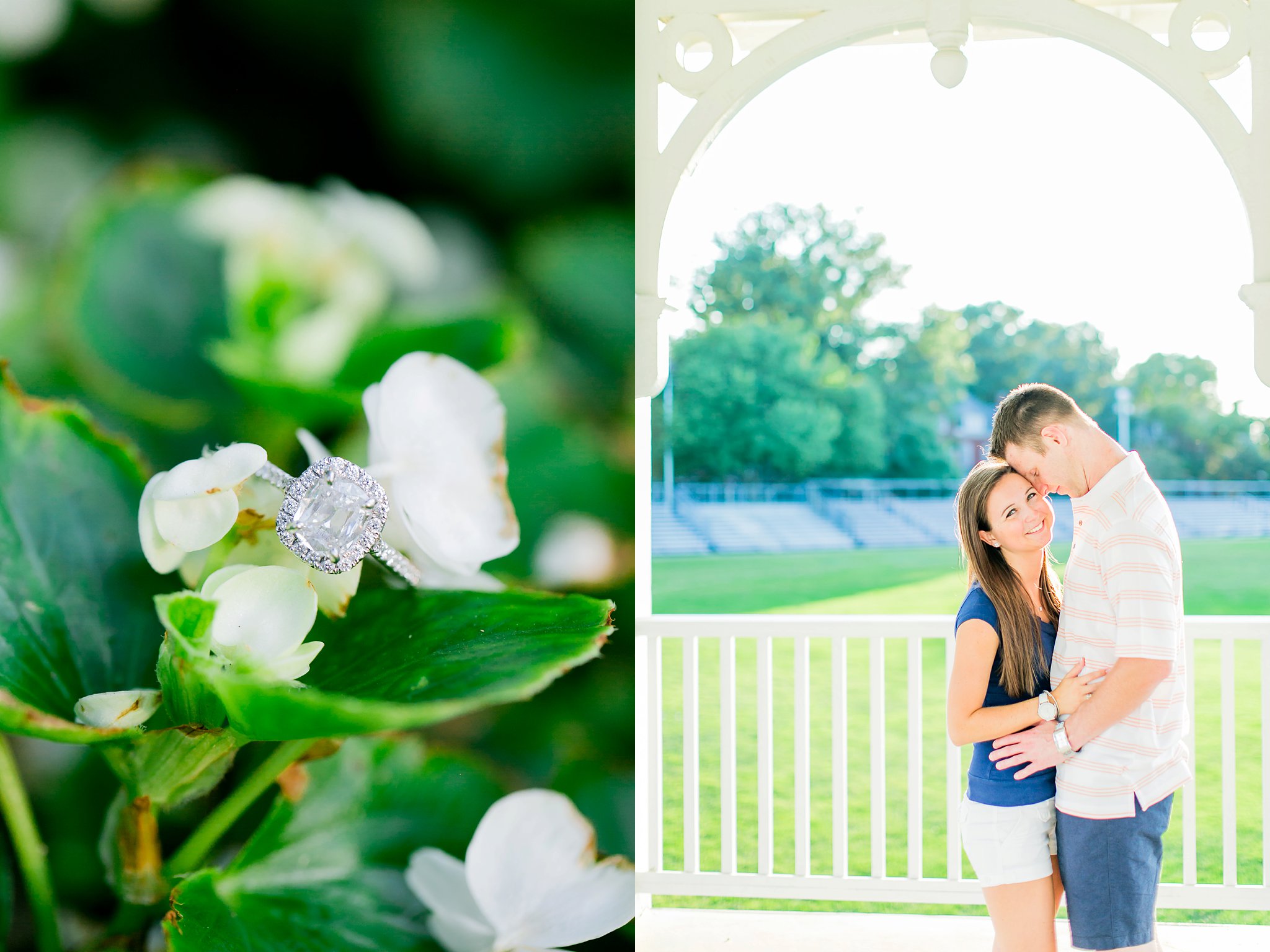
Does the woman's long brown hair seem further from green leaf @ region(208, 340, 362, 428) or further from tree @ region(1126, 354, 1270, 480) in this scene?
tree @ region(1126, 354, 1270, 480)

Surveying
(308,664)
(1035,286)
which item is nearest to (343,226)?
(308,664)

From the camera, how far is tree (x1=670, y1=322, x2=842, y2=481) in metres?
15.8

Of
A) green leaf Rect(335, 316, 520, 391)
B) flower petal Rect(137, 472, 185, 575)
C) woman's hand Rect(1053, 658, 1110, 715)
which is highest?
green leaf Rect(335, 316, 520, 391)

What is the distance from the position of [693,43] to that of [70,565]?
5.56 feet

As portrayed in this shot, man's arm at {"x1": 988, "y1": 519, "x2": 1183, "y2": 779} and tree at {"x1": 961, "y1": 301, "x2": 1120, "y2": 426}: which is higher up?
tree at {"x1": 961, "y1": 301, "x2": 1120, "y2": 426}

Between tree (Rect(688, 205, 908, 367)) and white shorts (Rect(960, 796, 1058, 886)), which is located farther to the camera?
tree (Rect(688, 205, 908, 367))

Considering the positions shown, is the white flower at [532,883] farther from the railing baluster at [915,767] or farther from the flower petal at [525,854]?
the railing baluster at [915,767]

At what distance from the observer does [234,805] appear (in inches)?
77.5

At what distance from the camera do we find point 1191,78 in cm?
197

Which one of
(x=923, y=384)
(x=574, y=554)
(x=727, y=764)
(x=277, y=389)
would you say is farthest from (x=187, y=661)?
(x=923, y=384)

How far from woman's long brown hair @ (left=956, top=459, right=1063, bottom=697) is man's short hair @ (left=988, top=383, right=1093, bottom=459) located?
0.19 ft

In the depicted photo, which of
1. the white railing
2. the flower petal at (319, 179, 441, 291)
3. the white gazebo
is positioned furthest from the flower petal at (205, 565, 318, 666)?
the white railing

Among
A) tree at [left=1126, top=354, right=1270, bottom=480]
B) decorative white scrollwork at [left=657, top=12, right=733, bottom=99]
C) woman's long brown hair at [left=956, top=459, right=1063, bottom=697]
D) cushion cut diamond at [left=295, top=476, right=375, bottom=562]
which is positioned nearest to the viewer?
cushion cut diamond at [left=295, top=476, right=375, bottom=562]

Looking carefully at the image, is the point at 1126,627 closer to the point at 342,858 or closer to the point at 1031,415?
the point at 1031,415
